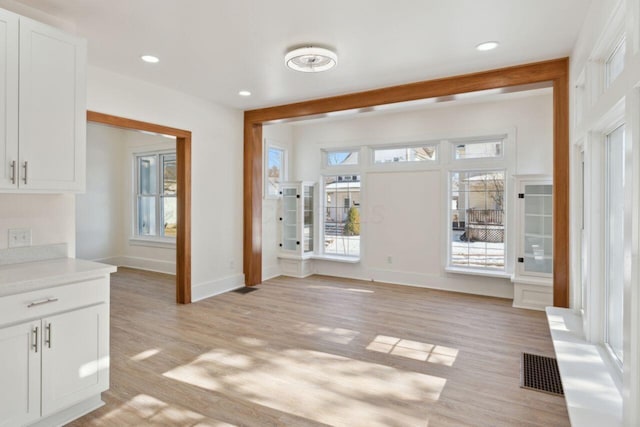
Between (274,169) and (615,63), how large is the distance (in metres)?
5.04

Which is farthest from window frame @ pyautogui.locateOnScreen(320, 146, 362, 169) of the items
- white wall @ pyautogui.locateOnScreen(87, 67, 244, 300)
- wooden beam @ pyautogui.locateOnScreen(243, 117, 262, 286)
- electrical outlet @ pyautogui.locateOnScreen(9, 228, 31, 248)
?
electrical outlet @ pyautogui.locateOnScreen(9, 228, 31, 248)

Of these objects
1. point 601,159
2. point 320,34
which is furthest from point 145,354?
point 601,159

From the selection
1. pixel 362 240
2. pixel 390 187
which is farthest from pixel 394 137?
pixel 362 240

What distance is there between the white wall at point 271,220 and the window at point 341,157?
0.76 m

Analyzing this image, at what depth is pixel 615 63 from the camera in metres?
2.14

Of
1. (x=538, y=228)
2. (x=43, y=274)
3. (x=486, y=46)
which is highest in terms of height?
(x=486, y=46)

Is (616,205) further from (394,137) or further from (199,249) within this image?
(199,249)

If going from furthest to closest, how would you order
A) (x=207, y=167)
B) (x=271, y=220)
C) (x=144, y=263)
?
1. (x=144, y=263)
2. (x=271, y=220)
3. (x=207, y=167)

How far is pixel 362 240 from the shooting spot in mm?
6145

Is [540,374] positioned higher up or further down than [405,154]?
further down

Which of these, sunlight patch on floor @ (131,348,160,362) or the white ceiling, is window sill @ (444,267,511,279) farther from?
sunlight patch on floor @ (131,348,160,362)

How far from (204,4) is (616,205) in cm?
298

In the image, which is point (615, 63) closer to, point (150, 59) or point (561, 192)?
point (561, 192)

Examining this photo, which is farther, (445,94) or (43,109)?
(445,94)
